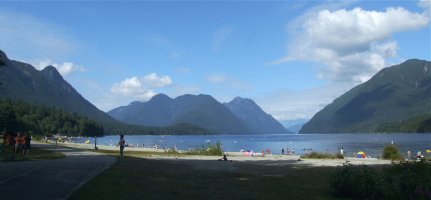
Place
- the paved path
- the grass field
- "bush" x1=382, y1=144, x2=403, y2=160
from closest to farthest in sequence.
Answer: the paved path → the grass field → "bush" x1=382, y1=144, x2=403, y2=160

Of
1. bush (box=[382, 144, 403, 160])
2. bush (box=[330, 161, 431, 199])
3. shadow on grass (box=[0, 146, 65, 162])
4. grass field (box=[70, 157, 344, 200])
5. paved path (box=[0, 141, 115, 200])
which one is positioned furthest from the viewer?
bush (box=[382, 144, 403, 160])

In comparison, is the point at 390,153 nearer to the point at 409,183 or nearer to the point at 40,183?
the point at 409,183

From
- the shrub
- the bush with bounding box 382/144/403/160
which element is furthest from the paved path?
the bush with bounding box 382/144/403/160

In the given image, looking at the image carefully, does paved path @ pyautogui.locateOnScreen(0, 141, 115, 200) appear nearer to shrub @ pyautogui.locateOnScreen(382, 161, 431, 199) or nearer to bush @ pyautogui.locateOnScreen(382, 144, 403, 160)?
shrub @ pyautogui.locateOnScreen(382, 161, 431, 199)

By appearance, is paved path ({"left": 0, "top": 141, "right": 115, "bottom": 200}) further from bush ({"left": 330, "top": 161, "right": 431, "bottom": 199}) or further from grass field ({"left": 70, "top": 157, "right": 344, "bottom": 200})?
bush ({"left": 330, "top": 161, "right": 431, "bottom": 199})

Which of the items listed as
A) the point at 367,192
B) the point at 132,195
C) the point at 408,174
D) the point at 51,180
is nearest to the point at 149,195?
the point at 132,195

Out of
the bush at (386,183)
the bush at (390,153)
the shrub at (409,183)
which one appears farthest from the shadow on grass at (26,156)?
the bush at (390,153)

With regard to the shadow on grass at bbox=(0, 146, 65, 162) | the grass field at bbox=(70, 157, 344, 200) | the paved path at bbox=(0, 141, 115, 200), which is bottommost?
the grass field at bbox=(70, 157, 344, 200)

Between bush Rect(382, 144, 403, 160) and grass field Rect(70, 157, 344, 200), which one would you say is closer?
grass field Rect(70, 157, 344, 200)

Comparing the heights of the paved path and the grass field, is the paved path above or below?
above

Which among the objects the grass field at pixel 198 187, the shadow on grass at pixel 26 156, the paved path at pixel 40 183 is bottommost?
the grass field at pixel 198 187

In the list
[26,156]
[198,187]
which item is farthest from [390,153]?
[198,187]

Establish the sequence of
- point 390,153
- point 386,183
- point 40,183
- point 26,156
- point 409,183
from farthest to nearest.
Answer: point 390,153 → point 26,156 → point 40,183 → point 386,183 → point 409,183

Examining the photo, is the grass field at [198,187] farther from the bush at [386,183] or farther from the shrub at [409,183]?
the shrub at [409,183]
